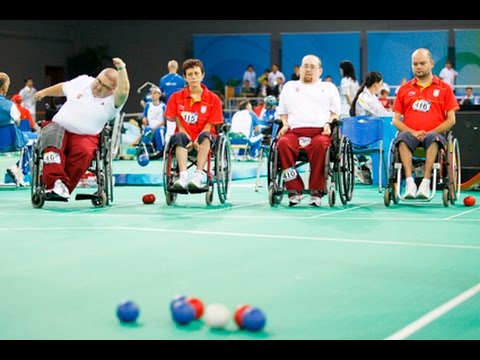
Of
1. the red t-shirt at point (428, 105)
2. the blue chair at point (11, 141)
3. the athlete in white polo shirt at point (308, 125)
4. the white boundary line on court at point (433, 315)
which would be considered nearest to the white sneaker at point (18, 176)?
the blue chair at point (11, 141)

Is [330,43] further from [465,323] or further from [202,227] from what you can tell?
[465,323]

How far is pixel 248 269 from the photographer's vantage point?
419cm

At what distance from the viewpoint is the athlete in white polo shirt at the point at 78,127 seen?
683 cm

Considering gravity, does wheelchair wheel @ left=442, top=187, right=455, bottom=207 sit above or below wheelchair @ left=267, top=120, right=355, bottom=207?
below

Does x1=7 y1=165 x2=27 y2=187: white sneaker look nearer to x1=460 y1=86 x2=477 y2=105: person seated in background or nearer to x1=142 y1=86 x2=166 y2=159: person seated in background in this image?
x1=142 y1=86 x2=166 y2=159: person seated in background

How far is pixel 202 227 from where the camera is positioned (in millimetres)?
5707

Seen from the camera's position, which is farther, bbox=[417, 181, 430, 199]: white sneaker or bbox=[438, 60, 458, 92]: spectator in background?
bbox=[438, 60, 458, 92]: spectator in background

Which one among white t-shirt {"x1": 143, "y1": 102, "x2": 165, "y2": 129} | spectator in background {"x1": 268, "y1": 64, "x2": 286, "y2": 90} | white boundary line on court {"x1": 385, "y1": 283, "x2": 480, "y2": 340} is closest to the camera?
white boundary line on court {"x1": 385, "y1": 283, "x2": 480, "y2": 340}

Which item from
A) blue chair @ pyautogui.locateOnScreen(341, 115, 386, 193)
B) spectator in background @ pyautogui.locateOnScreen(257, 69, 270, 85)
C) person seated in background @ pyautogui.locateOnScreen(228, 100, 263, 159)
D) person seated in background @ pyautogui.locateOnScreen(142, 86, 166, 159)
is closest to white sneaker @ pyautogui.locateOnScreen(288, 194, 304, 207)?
blue chair @ pyautogui.locateOnScreen(341, 115, 386, 193)

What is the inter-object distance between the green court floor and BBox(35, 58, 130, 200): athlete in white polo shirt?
0.96ft

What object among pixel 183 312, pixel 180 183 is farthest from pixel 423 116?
pixel 183 312

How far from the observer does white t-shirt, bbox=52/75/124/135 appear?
273 inches

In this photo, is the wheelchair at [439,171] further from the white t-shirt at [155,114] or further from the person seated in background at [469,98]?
the person seated in background at [469,98]

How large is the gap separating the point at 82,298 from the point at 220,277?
0.68m
